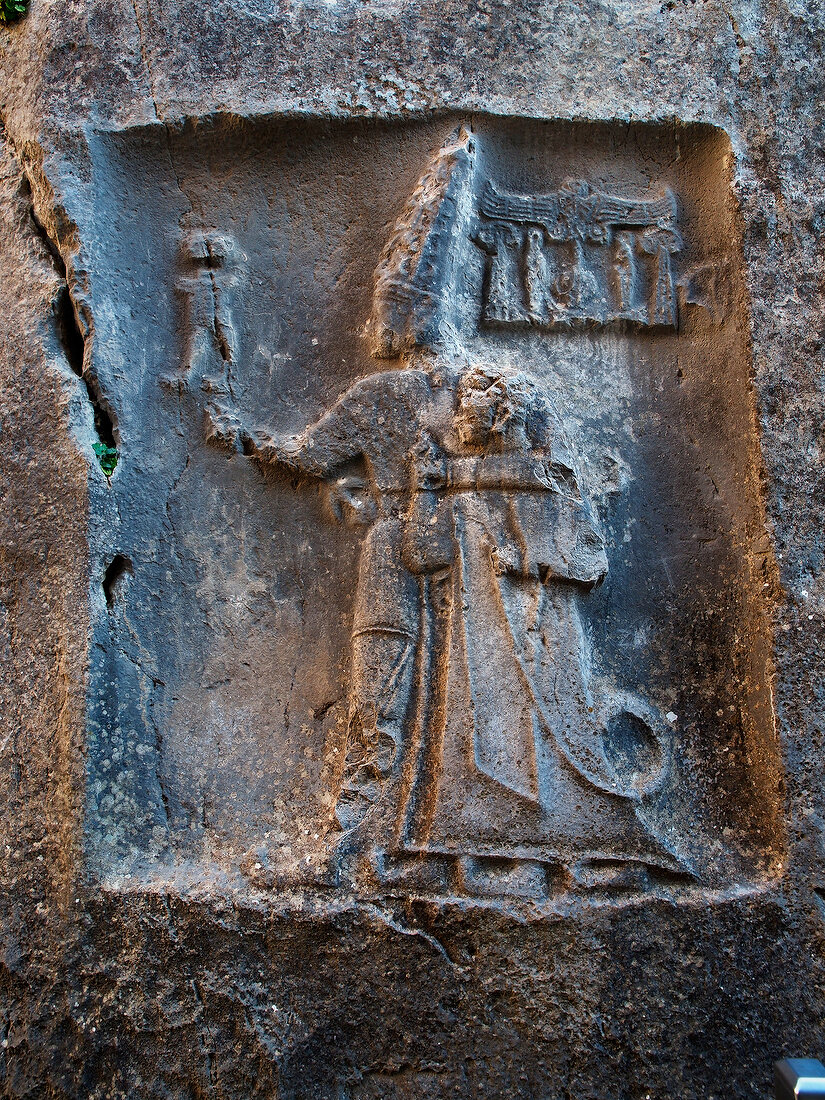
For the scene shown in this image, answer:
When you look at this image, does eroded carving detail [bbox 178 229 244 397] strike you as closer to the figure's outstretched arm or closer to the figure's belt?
the figure's outstretched arm

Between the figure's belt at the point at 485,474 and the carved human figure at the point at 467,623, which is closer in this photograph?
the carved human figure at the point at 467,623

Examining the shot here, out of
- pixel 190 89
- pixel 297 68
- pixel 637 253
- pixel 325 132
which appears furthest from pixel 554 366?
pixel 190 89

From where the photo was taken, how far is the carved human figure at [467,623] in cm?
294

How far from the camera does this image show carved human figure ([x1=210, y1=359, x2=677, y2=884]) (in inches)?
116

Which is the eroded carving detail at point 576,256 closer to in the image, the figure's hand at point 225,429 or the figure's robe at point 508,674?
the figure's robe at point 508,674

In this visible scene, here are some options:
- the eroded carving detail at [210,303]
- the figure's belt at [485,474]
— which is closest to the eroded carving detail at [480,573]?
the figure's belt at [485,474]

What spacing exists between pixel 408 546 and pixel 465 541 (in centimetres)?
21

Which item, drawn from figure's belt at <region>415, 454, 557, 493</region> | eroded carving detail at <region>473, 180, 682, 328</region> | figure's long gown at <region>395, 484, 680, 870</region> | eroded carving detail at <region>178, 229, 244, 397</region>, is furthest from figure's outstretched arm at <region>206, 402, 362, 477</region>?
eroded carving detail at <region>473, 180, 682, 328</region>

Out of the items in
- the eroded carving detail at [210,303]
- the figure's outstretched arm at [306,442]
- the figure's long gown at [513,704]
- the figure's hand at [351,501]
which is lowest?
the figure's long gown at [513,704]

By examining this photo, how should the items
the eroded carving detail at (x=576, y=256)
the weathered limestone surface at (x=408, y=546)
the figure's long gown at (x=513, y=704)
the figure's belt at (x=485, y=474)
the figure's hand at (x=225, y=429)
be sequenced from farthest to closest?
the eroded carving detail at (x=576, y=256) → the figure's hand at (x=225, y=429) → the figure's belt at (x=485, y=474) → the figure's long gown at (x=513, y=704) → the weathered limestone surface at (x=408, y=546)

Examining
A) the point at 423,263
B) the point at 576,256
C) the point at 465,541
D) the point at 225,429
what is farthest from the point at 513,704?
the point at 576,256

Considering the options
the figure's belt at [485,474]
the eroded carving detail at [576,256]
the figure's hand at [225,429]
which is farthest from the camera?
the eroded carving detail at [576,256]

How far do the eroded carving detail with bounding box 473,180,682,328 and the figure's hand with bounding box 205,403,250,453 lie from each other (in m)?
1.05

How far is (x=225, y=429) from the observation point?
3307 millimetres
